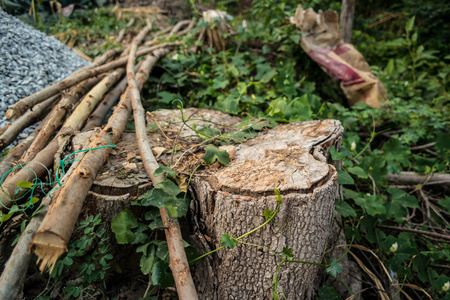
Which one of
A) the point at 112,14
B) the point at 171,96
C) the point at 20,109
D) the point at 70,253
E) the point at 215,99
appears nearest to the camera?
the point at 70,253

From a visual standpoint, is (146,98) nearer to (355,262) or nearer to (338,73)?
(338,73)

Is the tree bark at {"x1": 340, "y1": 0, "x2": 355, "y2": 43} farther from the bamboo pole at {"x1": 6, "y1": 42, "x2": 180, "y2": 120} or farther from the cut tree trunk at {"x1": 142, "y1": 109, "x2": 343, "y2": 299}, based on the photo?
the cut tree trunk at {"x1": 142, "y1": 109, "x2": 343, "y2": 299}

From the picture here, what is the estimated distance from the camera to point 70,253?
1147 mm

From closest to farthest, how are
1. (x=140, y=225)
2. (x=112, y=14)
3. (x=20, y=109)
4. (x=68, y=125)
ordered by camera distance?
(x=140, y=225) → (x=20, y=109) → (x=68, y=125) → (x=112, y=14)

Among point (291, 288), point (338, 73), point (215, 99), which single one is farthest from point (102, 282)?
point (338, 73)

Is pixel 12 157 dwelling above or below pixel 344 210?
above

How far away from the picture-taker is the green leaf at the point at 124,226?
1195mm

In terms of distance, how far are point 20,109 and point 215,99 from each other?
1.70m

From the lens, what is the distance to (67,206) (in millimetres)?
993

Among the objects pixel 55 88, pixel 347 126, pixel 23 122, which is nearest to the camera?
pixel 23 122

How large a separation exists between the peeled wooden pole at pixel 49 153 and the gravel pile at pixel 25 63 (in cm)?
42

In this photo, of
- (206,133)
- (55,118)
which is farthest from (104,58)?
(206,133)

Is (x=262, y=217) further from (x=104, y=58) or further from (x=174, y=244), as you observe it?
(x=104, y=58)

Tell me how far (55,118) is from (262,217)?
1.59 metres
